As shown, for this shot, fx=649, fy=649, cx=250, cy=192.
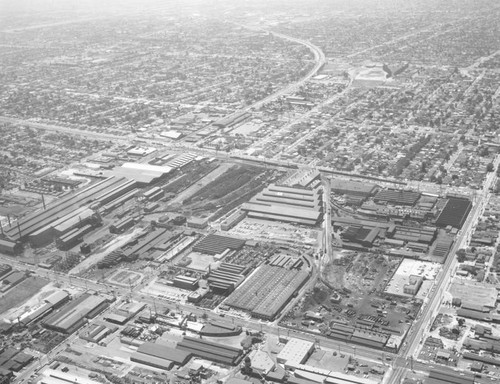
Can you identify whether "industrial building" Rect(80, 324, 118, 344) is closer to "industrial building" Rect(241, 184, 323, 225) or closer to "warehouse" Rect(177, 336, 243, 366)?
"warehouse" Rect(177, 336, 243, 366)

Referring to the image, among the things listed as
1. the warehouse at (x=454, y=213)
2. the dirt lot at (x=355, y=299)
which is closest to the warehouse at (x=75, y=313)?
the dirt lot at (x=355, y=299)

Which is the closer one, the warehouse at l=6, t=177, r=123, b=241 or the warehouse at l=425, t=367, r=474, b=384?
the warehouse at l=425, t=367, r=474, b=384

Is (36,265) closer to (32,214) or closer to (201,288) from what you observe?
(32,214)

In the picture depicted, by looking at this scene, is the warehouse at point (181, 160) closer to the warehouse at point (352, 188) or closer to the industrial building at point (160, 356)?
the warehouse at point (352, 188)

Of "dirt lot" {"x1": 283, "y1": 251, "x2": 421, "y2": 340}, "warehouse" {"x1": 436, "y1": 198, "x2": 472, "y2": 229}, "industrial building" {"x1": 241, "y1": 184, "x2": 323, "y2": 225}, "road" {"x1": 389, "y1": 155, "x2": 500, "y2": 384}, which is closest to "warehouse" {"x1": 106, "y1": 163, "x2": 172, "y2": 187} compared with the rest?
"industrial building" {"x1": 241, "y1": 184, "x2": 323, "y2": 225}

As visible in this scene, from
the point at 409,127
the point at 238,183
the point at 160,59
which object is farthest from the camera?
the point at 160,59

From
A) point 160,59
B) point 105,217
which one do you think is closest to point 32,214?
point 105,217
